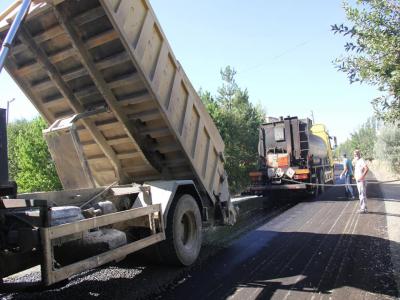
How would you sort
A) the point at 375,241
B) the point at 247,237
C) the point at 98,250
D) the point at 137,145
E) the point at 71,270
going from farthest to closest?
the point at 247,237 < the point at 375,241 < the point at 137,145 < the point at 98,250 < the point at 71,270

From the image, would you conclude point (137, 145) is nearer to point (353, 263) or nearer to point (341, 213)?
point (353, 263)

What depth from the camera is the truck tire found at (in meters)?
5.37

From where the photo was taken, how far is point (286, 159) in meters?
13.4

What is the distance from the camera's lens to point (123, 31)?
4.63m

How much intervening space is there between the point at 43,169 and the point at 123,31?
69.5 feet

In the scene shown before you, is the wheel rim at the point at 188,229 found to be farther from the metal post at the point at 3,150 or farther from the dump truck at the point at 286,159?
the dump truck at the point at 286,159

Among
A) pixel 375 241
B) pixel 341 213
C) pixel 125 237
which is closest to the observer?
pixel 125 237

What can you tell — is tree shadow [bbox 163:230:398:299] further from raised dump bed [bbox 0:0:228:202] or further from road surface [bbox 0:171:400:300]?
raised dump bed [bbox 0:0:228:202]

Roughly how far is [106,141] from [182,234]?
74.0 inches

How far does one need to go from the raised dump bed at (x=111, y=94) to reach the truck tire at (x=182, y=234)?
61cm

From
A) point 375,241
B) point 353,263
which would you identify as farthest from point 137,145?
point 375,241

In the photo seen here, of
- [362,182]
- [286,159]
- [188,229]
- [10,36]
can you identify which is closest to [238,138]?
[286,159]

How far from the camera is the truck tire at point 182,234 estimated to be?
17.6 ft

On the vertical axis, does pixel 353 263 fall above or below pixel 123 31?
below
